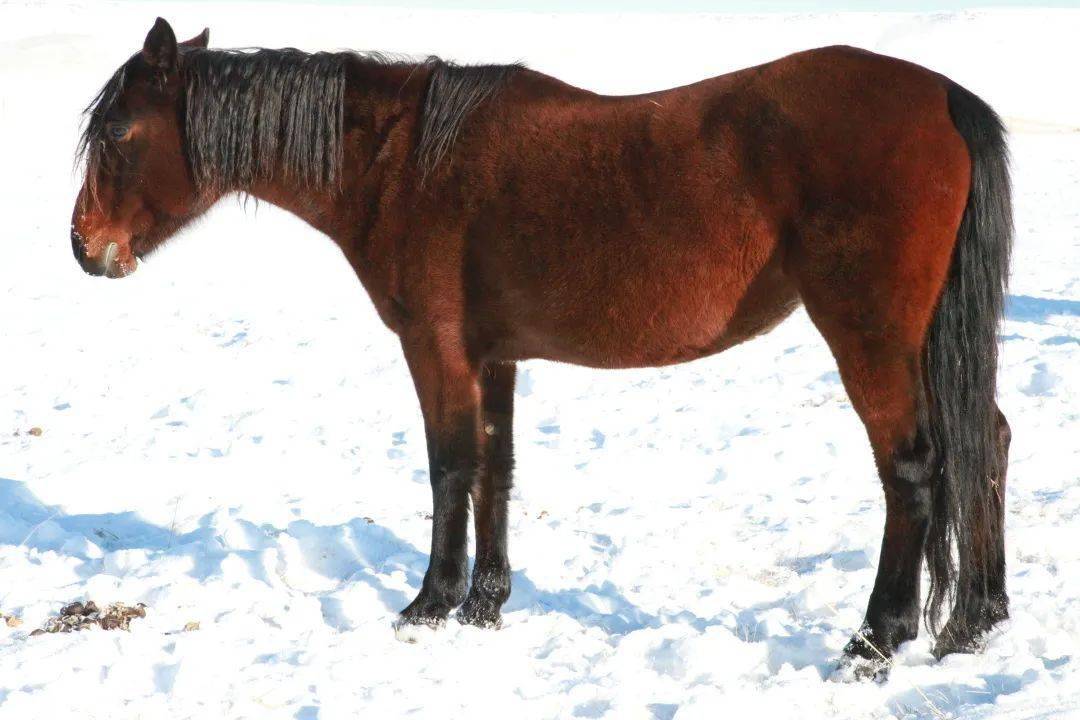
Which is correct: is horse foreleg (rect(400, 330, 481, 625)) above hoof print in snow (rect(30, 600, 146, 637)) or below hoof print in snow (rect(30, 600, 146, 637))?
above

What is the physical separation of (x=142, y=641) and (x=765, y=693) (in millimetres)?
2271

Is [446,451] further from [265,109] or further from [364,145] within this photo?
[265,109]

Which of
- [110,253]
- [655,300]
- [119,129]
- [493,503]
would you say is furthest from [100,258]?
[655,300]

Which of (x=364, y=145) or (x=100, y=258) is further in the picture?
(x=100, y=258)

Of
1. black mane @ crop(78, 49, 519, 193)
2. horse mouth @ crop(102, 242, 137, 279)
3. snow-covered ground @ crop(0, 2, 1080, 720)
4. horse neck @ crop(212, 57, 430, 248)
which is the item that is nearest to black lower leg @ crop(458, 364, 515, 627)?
snow-covered ground @ crop(0, 2, 1080, 720)

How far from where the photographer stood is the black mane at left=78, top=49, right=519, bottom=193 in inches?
159

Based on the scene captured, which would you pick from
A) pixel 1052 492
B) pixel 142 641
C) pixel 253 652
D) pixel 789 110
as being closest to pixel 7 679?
pixel 142 641

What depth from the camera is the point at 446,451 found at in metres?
4.04

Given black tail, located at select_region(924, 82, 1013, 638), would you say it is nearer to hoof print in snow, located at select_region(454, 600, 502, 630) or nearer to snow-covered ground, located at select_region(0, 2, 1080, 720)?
snow-covered ground, located at select_region(0, 2, 1080, 720)

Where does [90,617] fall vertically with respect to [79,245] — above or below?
below

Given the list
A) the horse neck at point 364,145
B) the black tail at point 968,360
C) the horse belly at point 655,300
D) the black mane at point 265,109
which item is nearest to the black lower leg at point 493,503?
the horse belly at point 655,300

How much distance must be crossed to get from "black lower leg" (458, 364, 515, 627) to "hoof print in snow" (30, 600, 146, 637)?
1313mm

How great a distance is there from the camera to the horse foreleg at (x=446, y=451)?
396 cm

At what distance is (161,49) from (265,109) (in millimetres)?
464
